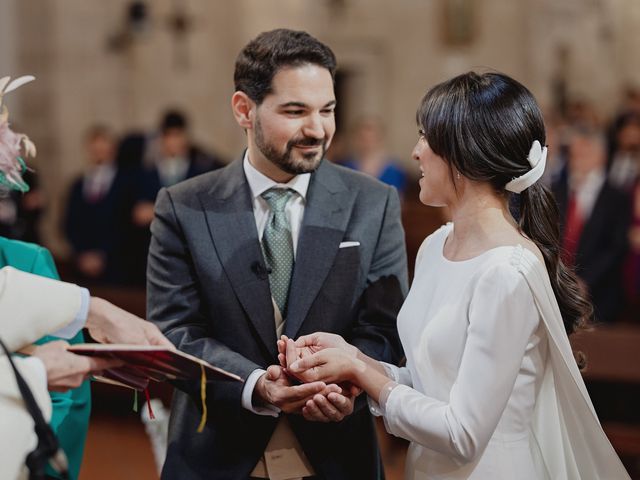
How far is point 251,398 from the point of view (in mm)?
2570

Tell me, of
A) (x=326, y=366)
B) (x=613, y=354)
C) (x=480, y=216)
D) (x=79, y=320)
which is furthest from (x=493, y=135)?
(x=613, y=354)

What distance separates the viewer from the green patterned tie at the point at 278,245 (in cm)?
273

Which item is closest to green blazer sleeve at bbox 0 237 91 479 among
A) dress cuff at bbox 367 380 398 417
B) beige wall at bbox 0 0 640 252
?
dress cuff at bbox 367 380 398 417

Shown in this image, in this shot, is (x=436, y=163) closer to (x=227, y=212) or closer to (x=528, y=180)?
(x=528, y=180)

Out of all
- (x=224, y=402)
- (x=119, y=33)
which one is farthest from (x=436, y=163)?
Answer: (x=119, y=33)

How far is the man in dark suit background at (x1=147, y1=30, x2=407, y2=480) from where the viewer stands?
2.65 metres

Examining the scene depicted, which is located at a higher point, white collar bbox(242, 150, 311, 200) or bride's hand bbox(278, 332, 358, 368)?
white collar bbox(242, 150, 311, 200)

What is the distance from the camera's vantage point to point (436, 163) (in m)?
2.46

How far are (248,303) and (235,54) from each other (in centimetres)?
870

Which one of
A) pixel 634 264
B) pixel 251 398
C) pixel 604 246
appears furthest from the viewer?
pixel 634 264

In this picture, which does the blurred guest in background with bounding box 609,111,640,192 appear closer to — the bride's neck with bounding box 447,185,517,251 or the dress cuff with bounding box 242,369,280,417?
the bride's neck with bounding box 447,185,517,251

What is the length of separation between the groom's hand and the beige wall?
7293 millimetres

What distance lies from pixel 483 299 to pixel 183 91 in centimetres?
864

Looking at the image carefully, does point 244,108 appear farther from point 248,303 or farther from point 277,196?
point 248,303
